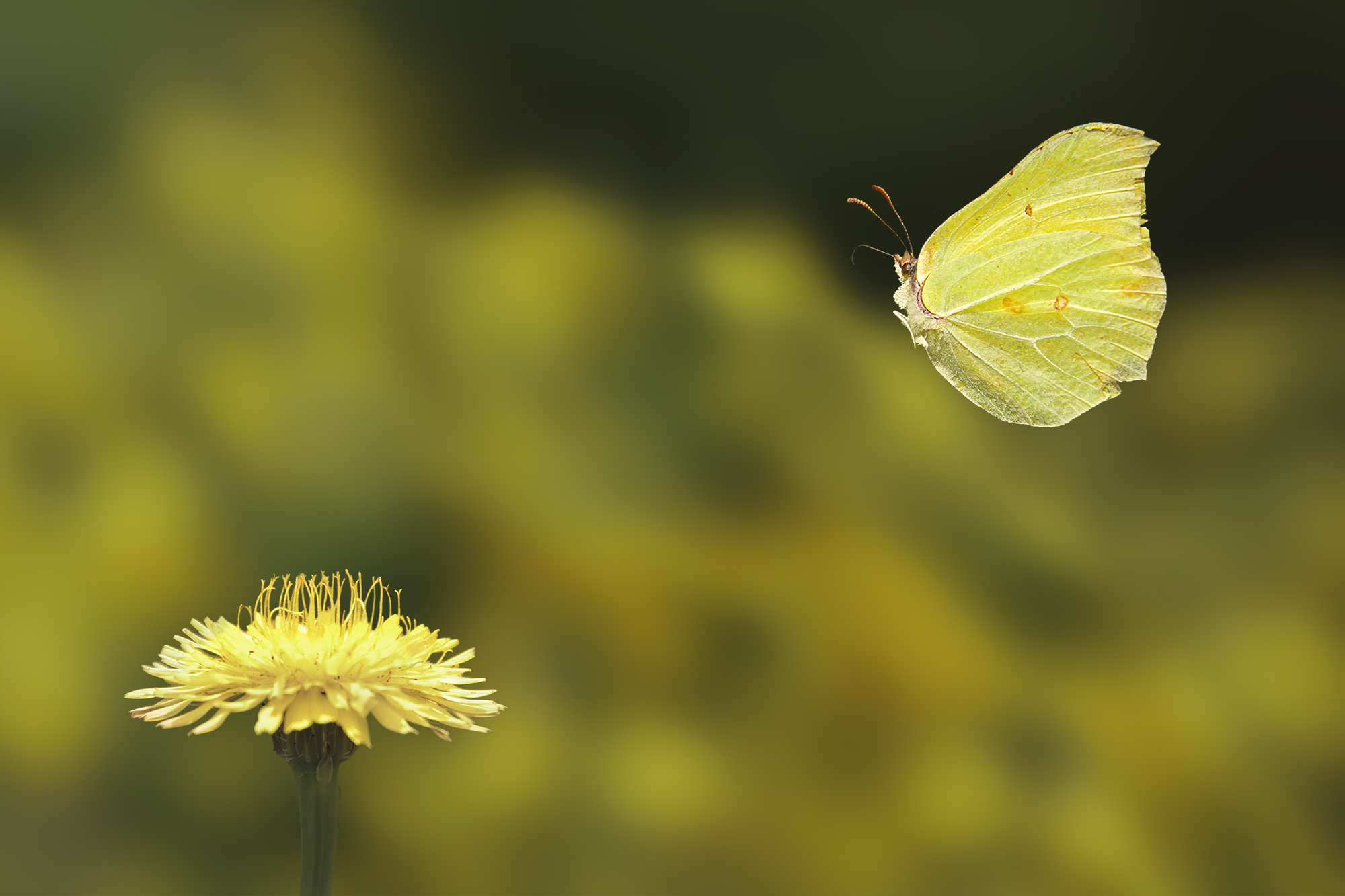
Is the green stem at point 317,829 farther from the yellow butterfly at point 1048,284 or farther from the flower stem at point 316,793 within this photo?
the yellow butterfly at point 1048,284

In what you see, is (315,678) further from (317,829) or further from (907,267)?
(907,267)

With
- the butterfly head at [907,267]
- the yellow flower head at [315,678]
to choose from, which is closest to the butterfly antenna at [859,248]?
the butterfly head at [907,267]

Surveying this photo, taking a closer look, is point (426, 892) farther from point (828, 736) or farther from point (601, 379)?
point (601, 379)

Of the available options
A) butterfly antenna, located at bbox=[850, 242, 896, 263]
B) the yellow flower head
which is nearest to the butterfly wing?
butterfly antenna, located at bbox=[850, 242, 896, 263]

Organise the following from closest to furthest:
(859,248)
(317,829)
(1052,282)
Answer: (317,829), (1052,282), (859,248)

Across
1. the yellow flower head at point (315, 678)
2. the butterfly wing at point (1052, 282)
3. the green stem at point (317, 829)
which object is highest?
the butterfly wing at point (1052, 282)

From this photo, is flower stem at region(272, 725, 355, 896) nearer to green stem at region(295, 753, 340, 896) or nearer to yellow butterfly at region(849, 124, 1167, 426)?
green stem at region(295, 753, 340, 896)

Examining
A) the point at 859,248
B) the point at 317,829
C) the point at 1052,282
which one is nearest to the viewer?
the point at 317,829

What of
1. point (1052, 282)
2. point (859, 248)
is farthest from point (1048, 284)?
point (859, 248)
